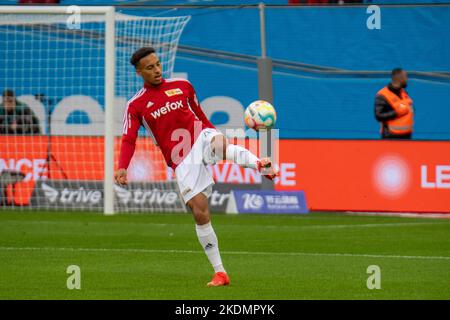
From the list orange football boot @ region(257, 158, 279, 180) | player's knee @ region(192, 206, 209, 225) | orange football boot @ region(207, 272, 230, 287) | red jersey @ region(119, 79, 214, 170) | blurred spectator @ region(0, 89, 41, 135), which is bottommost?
orange football boot @ region(207, 272, 230, 287)

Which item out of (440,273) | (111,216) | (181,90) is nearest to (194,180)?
(181,90)

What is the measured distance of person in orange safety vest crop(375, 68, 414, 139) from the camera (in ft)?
70.7

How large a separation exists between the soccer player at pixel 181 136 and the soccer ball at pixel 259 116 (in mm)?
1886

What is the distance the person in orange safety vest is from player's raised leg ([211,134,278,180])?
32.3 ft

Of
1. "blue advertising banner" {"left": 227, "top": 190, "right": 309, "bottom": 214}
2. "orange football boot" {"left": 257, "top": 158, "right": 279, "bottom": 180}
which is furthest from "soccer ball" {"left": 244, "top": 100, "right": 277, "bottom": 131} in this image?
"blue advertising banner" {"left": 227, "top": 190, "right": 309, "bottom": 214}

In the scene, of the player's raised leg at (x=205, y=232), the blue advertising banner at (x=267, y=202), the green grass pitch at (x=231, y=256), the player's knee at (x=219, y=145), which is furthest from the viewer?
the blue advertising banner at (x=267, y=202)

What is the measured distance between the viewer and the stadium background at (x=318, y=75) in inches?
824

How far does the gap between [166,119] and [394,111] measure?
1008 cm

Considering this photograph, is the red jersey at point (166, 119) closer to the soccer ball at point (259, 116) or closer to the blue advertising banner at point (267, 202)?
the soccer ball at point (259, 116)

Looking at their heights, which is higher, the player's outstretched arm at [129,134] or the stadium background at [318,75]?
the stadium background at [318,75]

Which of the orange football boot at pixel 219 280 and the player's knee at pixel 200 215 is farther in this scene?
the player's knee at pixel 200 215

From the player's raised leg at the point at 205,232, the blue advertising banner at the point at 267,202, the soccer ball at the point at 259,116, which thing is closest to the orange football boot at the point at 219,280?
the player's raised leg at the point at 205,232

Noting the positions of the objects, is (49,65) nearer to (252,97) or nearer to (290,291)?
(252,97)

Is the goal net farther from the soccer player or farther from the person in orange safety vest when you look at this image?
the soccer player
